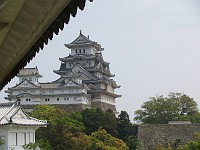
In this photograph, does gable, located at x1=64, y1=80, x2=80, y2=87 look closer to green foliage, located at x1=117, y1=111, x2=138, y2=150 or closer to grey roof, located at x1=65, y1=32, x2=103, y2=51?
green foliage, located at x1=117, y1=111, x2=138, y2=150

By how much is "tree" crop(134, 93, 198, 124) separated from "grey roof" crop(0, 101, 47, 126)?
1505cm

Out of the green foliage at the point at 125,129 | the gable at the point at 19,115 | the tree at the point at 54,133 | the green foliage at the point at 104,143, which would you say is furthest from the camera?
the green foliage at the point at 125,129

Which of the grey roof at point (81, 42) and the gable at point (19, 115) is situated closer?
the gable at point (19, 115)

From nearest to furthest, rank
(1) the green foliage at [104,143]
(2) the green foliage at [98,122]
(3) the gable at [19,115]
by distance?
(3) the gable at [19,115] → (1) the green foliage at [104,143] → (2) the green foliage at [98,122]

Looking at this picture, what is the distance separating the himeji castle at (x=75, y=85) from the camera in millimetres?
31344

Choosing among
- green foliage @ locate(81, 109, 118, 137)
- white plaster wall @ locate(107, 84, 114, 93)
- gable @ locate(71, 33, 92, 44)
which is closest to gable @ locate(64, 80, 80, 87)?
green foliage @ locate(81, 109, 118, 137)

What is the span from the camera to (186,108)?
32.2m

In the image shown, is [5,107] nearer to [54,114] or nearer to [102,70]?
[54,114]

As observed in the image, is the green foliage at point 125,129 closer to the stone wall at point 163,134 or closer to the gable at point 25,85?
the stone wall at point 163,134

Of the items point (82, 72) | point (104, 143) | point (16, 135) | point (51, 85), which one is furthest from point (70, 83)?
point (16, 135)

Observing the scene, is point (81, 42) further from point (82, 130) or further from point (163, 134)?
point (163, 134)

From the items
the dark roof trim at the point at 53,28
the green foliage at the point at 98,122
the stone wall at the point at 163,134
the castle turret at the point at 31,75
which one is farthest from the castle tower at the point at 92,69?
the dark roof trim at the point at 53,28

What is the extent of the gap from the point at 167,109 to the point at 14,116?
1711 cm

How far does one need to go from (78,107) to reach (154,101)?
5.91 metres
